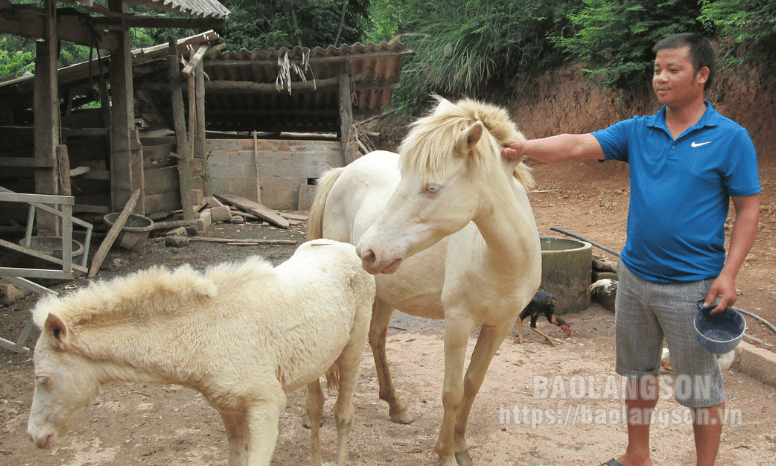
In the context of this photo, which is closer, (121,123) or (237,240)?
(121,123)

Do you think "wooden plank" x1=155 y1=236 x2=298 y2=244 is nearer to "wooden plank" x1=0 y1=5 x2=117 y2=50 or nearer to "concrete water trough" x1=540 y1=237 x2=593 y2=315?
"wooden plank" x1=0 y1=5 x2=117 y2=50

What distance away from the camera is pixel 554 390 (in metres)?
3.98

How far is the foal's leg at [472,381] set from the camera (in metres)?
3.05

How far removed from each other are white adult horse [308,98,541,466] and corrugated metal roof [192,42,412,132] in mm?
7468

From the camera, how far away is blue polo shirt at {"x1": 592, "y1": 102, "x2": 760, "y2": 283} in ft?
7.02

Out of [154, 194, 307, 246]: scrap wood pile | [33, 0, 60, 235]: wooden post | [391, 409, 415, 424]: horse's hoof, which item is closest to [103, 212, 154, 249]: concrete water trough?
[154, 194, 307, 246]: scrap wood pile

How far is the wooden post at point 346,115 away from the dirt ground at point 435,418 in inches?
285

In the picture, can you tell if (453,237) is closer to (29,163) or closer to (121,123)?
(29,163)

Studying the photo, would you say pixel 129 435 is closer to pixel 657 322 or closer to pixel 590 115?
pixel 657 322

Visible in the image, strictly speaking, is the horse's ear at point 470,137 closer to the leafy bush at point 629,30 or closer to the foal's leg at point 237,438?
the foal's leg at point 237,438

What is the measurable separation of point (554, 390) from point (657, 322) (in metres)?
1.67

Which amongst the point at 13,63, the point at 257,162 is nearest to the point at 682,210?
the point at 257,162

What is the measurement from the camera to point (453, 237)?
117 inches

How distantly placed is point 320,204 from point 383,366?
1361mm
